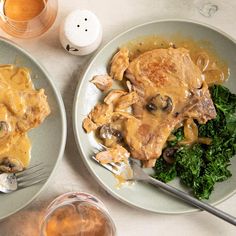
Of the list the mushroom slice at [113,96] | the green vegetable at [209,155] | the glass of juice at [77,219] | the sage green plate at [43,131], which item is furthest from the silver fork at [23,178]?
the green vegetable at [209,155]

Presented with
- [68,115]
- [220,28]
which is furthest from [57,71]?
[220,28]

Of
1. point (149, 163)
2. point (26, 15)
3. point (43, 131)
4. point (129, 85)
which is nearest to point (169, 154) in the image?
point (149, 163)

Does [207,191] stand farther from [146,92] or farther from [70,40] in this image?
[70,40]

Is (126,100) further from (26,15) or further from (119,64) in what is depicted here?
(26,15)

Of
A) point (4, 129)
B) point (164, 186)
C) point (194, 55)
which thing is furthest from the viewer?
point (194, 55)

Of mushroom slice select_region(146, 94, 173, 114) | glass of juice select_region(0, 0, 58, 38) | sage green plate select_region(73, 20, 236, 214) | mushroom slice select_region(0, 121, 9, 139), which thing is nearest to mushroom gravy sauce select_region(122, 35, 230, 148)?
sage green plate select_region(73, 20, 236, 214)

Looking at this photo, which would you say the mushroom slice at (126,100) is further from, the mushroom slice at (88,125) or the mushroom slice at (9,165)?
the mushroom slice at (9,165)
